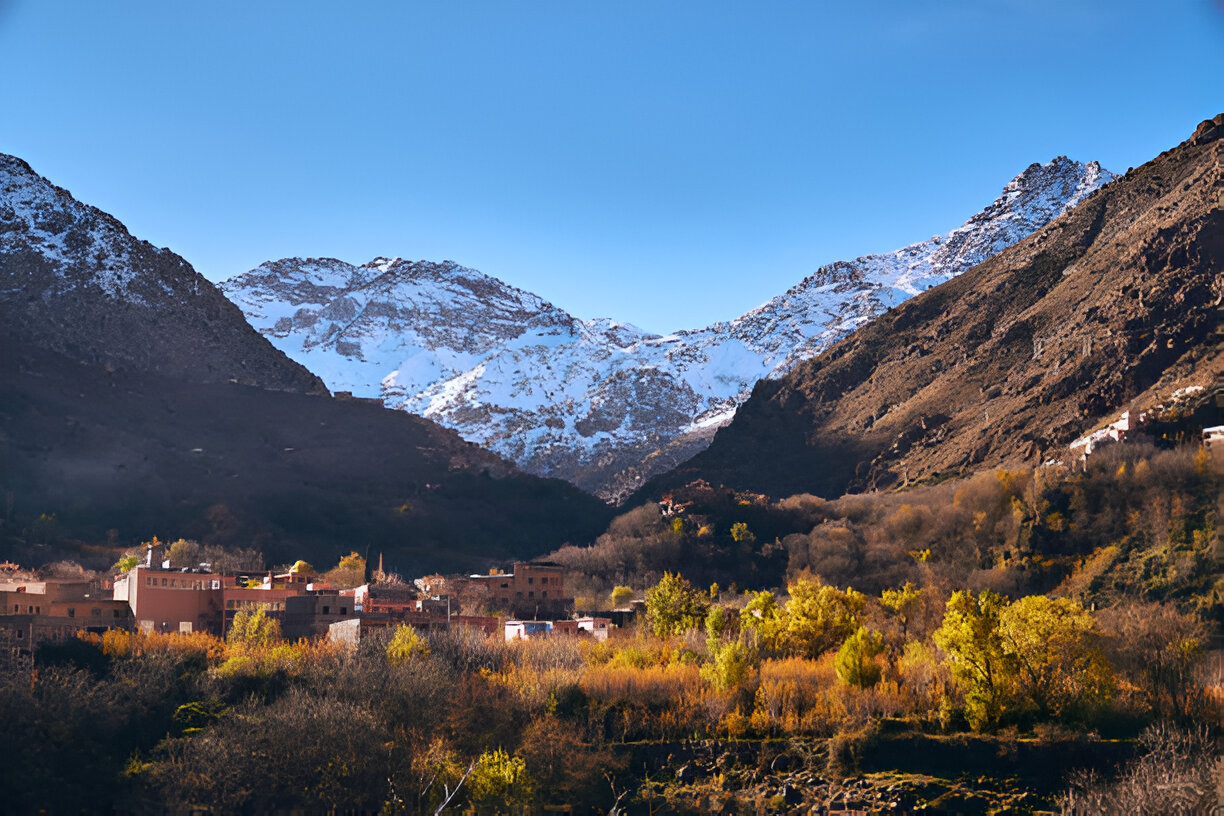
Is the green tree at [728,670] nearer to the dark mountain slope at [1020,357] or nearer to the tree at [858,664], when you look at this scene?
the tree at [858,664]

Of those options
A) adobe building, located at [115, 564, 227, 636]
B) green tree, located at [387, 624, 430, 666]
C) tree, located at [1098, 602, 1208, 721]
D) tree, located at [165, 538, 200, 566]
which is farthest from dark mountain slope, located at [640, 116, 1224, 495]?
adobe building, located at [115, 564, 227, 636]

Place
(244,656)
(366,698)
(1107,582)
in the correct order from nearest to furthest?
1. (366,698)
2. (244,656)
3. (1107,582)

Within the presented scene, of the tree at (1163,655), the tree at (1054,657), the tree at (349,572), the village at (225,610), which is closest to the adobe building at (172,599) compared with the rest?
the village at (225,610)

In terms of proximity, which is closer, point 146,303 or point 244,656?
point 244,656

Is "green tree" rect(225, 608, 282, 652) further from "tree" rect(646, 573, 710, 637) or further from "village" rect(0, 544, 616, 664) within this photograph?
"tree" rect(646, 573, 710, 637)

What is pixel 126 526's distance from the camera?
388ft

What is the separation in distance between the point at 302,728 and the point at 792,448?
119 meters

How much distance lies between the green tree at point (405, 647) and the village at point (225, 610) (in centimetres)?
168

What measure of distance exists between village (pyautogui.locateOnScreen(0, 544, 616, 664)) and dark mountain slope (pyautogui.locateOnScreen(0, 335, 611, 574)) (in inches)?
1281

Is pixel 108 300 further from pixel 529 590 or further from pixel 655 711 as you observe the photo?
pixel 655 711

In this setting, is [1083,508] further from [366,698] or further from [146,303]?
[146,303]

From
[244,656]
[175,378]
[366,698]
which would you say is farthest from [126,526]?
[366,698]

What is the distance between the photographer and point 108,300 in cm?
16112

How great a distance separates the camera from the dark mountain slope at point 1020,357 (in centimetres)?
11075
